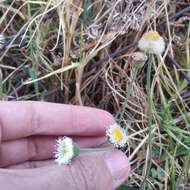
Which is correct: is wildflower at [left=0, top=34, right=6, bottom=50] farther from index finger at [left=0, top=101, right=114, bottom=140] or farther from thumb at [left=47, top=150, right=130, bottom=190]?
thumb at [left=47, top=150, right=130, bottom=190]

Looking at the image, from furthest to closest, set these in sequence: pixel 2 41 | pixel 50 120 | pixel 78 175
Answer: pixel 2 41
pixel 50 120
pixel 78 175

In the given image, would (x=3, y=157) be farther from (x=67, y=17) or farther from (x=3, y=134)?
(x=67, y=17)

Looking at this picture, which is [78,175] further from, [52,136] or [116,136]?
[52,136]

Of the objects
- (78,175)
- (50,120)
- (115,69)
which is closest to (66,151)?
(78,175)

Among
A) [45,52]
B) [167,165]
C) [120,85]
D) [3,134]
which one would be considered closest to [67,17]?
[45,52]

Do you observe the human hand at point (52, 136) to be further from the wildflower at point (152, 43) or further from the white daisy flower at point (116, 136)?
the wildflower at point (152, 43)

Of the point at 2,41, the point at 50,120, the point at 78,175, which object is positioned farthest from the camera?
the point at 2,41
